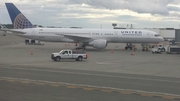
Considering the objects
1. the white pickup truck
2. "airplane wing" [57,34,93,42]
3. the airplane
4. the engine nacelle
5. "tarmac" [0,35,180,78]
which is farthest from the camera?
the airplane

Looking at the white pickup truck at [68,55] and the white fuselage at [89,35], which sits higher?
the white fuselage at [89,35]

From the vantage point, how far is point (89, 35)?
182ft

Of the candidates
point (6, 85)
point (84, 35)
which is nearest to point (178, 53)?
point (84, 35)

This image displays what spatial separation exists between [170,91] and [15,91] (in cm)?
854

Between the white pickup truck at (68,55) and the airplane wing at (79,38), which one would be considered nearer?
the white pickup truck at (68,55)

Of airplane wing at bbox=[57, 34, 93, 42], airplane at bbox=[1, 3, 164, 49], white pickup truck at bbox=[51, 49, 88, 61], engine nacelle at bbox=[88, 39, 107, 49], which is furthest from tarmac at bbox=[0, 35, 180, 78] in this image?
airplane at bbox=[1, 3, 164, 49]

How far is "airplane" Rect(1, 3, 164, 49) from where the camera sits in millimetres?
54750

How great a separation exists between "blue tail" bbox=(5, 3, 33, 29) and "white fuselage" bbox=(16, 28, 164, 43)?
1.41m

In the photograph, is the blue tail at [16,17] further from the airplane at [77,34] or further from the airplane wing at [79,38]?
the airplane wing at [79,38]

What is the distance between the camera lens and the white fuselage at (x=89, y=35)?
5478 centimetres

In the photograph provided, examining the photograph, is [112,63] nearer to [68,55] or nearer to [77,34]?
[68,55]

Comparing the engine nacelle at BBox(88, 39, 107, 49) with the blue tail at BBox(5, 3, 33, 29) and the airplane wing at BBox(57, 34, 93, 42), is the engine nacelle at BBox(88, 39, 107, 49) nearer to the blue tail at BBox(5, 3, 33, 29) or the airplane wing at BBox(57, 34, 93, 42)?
the airplane wing at BBox(57, 34, 93, 42)

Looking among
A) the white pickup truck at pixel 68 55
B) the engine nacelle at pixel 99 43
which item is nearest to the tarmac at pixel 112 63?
the white pickup truck at pixel 68 55

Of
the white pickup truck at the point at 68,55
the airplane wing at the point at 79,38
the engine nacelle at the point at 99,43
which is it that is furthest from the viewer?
the airplane wing at the point at 79,38
